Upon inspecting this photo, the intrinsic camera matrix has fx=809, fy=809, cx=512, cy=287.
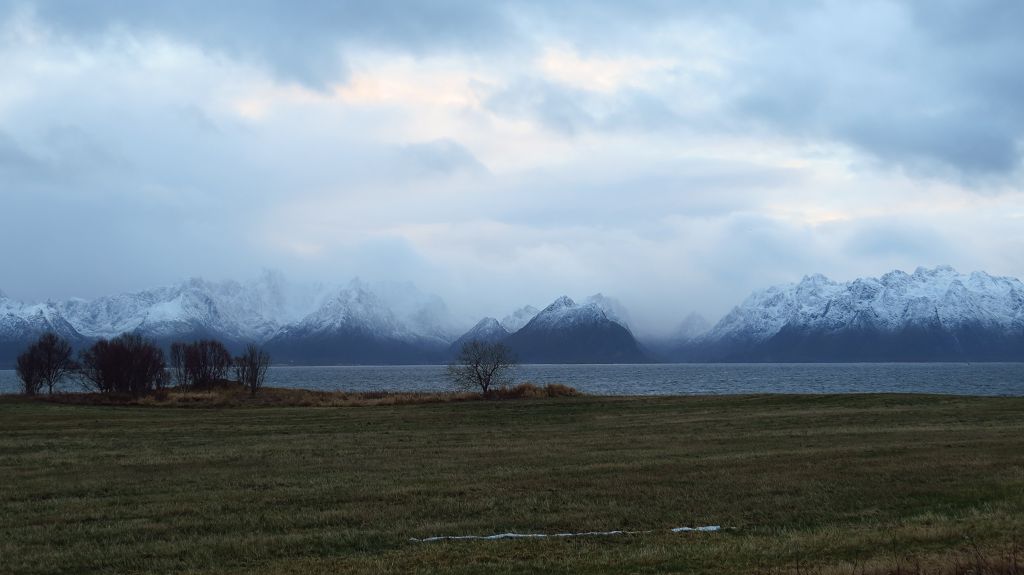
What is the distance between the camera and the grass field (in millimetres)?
13773

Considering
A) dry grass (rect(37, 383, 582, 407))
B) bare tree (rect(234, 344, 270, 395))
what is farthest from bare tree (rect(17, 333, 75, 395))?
dry grass (rect(37, 383, 582, 407))

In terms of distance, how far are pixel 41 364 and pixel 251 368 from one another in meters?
26.8

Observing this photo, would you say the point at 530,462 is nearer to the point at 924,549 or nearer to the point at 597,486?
the point at 597,486

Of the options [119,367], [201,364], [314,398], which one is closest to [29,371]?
[119,367]

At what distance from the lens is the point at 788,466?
76.8 ft

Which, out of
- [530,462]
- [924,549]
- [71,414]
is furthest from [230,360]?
[924,549]

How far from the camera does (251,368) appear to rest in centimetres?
9644

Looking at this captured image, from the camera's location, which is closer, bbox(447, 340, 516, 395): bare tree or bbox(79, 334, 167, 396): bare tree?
bbox(447, 340, 516, 395): bare tree

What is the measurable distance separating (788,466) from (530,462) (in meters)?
8.05

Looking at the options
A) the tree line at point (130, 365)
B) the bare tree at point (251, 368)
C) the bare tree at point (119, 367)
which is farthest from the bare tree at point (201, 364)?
the bare tree at point (119, 367)

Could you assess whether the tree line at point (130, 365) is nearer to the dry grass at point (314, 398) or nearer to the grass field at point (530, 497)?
the dry grass at point (314, 398)

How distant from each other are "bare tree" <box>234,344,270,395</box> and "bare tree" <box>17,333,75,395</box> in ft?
67.0

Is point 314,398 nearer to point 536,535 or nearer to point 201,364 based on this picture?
point 201,364

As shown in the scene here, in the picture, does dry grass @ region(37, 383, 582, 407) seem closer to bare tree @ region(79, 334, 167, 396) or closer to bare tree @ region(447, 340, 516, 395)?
bare tree @ region(447, 340, 516, 395)
